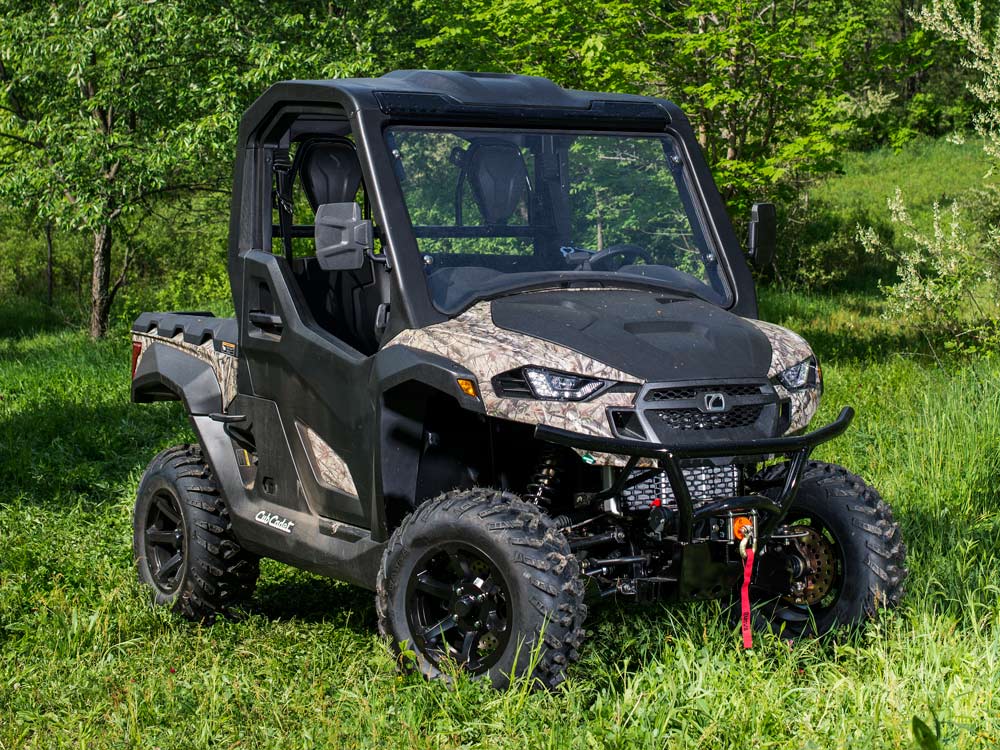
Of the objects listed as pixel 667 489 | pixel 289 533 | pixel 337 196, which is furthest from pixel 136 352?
pixel 667 489

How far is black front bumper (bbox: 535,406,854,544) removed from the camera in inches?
149

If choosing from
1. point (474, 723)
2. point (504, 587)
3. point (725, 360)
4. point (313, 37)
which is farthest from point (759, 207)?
point (313, 37)

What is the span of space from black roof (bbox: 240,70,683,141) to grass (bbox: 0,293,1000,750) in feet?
6.29

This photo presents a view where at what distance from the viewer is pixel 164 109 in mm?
15219

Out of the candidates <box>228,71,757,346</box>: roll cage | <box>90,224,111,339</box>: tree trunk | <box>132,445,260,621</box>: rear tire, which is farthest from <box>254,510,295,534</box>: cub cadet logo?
<box>90,224,111,339</box>: tree trunk

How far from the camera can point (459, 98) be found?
465 cm

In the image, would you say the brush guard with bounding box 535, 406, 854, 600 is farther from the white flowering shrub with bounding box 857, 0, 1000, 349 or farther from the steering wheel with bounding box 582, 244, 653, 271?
the white flowering shrub with bounding box 857, 0, 1000, 349

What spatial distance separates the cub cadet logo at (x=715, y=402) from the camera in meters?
3.97

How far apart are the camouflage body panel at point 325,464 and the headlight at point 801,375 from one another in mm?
1601

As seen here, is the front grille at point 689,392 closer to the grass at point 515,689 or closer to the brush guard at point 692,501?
the brush guard at point 692,501

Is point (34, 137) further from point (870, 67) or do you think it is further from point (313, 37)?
point (870, 67)

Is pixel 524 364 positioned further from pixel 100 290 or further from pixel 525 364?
pixel 100 290

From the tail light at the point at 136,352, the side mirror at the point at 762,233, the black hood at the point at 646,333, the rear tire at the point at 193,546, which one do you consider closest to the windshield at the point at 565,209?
the side mirror at the point at 762,233

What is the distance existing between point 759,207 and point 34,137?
40.8ft
